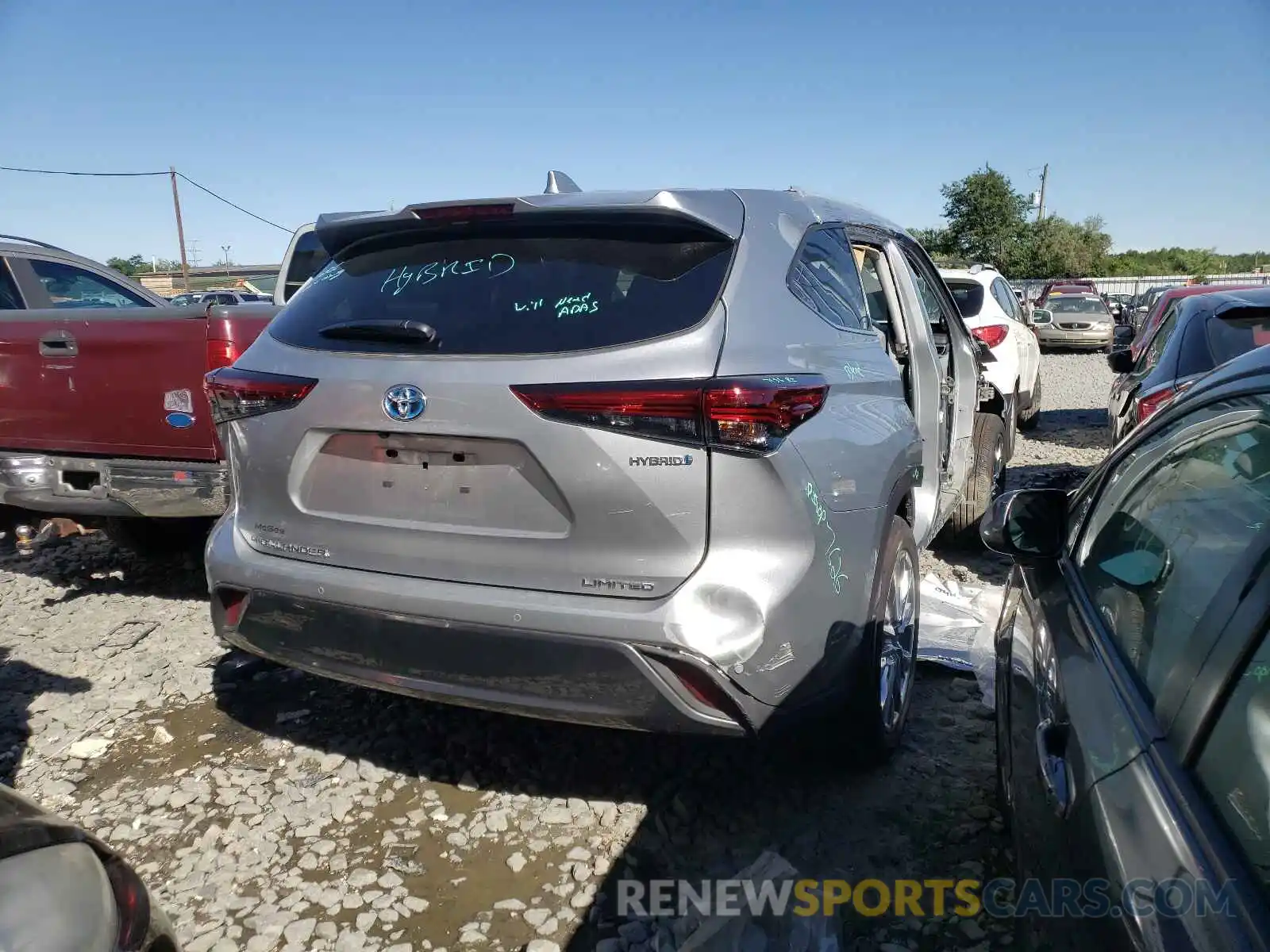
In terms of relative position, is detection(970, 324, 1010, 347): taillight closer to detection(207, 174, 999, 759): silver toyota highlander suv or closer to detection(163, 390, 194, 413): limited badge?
detection(207, 174, 999, 759): silver toyota highlander suv

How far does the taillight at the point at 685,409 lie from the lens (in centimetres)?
219

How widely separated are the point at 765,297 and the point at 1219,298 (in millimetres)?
4436

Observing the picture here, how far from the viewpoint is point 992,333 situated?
8.09 meters

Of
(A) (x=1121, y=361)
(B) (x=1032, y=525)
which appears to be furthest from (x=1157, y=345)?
(B) (x=1032, y=525)

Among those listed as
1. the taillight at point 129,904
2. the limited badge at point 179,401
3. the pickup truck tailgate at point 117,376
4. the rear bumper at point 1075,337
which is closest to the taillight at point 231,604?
the taillight at point 129,904

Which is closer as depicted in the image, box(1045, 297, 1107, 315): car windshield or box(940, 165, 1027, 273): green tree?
box(1045, 297, 1107, 315): car windshield

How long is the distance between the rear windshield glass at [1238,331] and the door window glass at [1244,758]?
15.4ft

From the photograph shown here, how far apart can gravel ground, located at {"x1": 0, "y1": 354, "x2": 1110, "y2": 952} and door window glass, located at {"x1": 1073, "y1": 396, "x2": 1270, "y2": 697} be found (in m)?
1.05

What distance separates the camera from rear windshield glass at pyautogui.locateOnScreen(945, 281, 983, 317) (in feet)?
24.2

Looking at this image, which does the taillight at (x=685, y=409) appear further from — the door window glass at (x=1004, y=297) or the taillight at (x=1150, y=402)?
the door window glass at (x=1004, y=297)

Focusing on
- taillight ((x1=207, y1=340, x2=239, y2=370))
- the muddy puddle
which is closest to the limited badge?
taillight ((x1=207, y1=340, x2=239, y2=370))

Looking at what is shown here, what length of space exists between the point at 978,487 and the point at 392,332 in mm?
4070

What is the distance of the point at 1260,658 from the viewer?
120 centimetres

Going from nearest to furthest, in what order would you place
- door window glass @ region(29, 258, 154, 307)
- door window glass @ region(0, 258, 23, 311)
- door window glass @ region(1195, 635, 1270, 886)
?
door window glass @ region(1195, 635, 1270, 886), door window glass @ region(0, 258, 23, 311), door window glass @ region(29, 258, 154, 307)
